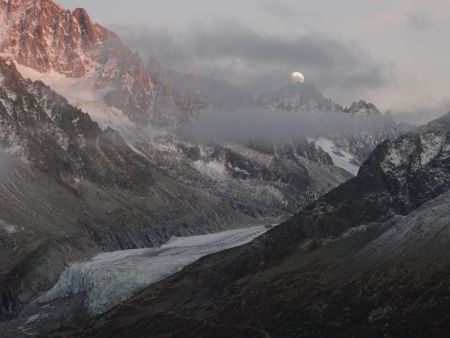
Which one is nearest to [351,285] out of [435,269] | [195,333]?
[435,269]

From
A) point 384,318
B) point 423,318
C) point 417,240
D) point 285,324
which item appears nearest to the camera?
point 423,318

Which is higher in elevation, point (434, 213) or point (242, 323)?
point (434, 213)

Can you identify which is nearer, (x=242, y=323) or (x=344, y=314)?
(x=344, y=314)

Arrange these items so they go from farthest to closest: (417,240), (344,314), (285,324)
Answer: (417,240) → (285,324) → (344,314)

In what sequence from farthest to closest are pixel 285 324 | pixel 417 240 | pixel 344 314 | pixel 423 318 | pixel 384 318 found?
pixel 417 240, pixel 285 324, pixel 344 314, pixel 384 318, pixel 423 318

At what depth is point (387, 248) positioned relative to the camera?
640 feet

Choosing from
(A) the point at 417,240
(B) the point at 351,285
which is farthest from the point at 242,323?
(A) the point at 417,240

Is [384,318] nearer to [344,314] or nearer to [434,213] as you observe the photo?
[344,314]

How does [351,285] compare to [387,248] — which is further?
[387,248]

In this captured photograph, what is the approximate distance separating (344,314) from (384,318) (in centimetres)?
1189

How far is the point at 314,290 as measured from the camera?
19038 cm

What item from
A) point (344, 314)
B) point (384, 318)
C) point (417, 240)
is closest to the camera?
point (384, 318)

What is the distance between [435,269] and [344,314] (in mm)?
17397

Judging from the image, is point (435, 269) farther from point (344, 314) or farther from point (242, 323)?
point (242, 323)
